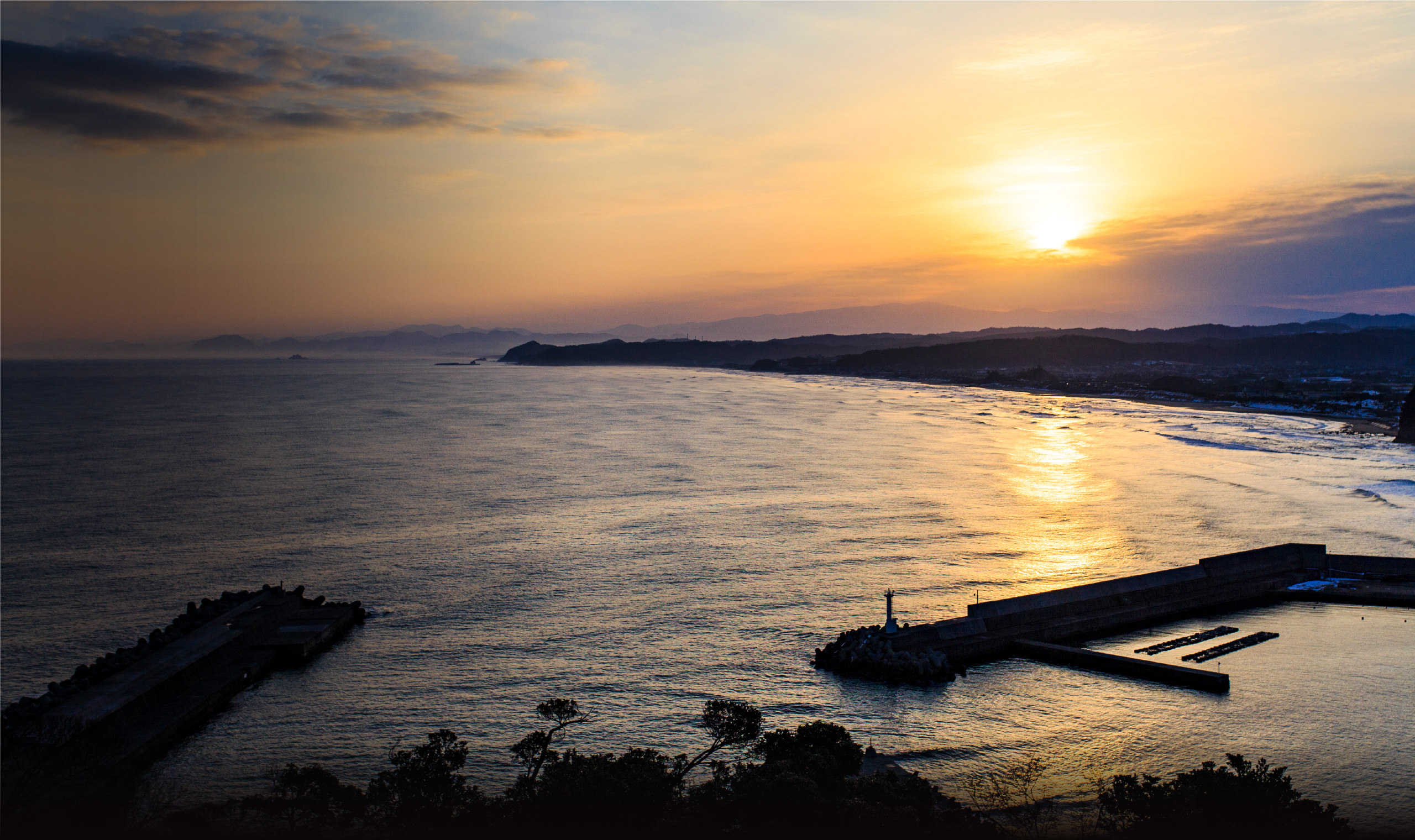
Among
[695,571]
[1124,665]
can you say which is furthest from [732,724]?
[695,571]

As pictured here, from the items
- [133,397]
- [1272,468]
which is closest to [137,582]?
[1272,468]

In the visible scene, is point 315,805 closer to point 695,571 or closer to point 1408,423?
point 695,571

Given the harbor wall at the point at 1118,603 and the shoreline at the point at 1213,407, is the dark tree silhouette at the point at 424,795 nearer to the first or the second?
the harbor wall at the point at 1118,603

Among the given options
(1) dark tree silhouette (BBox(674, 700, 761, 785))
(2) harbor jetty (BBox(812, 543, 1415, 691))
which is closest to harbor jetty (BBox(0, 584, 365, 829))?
(1) dark tree silhouette (BBox(674, 700, 761, 785))

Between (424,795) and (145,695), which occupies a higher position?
(424,795)

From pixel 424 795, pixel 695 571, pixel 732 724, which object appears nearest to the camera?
pixel 424 795

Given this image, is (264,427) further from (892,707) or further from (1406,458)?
(1406,458)
